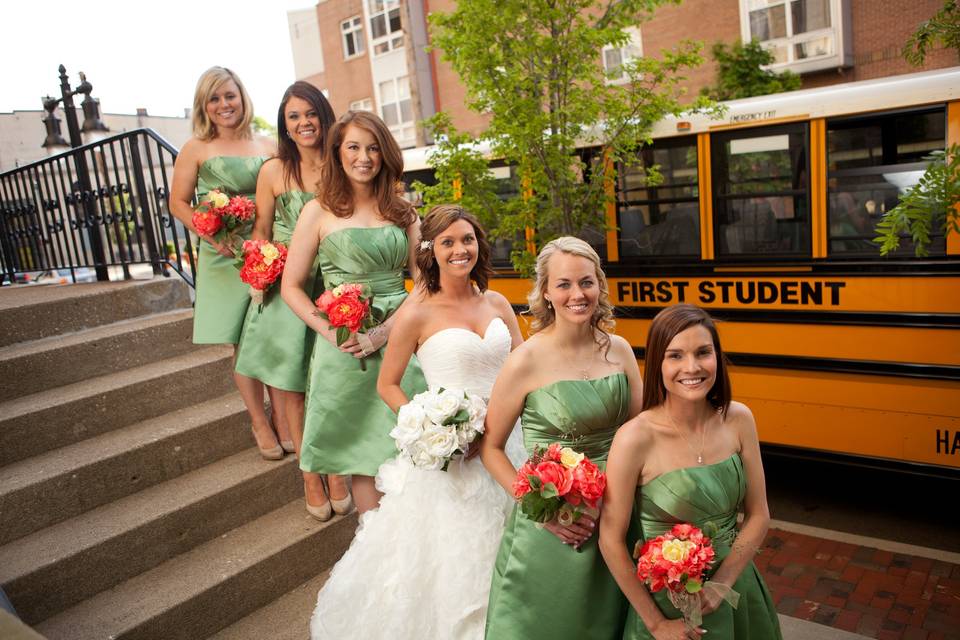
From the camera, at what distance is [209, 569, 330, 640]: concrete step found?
141 inches

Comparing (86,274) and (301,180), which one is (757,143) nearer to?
(301,180)

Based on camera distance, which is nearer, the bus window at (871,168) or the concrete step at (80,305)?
the concrete step at (80,305)

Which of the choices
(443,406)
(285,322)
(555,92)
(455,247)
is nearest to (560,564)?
(443,406)

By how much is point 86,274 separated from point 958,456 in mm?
15126

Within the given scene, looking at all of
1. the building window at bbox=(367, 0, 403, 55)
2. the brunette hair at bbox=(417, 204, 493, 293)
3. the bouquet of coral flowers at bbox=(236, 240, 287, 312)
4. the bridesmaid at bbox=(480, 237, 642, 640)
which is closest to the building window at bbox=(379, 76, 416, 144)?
the building window at bbox=(367, 0, 403, 55)

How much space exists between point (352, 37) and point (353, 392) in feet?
94.5

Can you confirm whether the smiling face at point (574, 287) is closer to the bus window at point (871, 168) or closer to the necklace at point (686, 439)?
the necklace at point (686, 439)

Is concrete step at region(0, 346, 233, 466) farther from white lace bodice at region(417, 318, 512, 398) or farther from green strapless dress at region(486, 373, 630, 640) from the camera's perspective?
green strapless dress at region(486, 373, 630, 640)

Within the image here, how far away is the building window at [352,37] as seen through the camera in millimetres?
29422

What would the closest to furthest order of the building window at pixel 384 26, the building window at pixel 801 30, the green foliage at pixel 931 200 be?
1. the green foliage at pixel 931 200
2. the building window at pixel 801 30
3. the building window at pixel 384 26

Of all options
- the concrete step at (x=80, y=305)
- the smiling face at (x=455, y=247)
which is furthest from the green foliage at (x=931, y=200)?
the concrete step at (x=80, y=305)

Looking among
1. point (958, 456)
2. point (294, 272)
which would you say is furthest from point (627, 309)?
point (294, 272)

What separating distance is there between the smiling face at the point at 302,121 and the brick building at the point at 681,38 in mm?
3895

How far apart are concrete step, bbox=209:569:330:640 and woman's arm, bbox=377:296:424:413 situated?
1.26m
